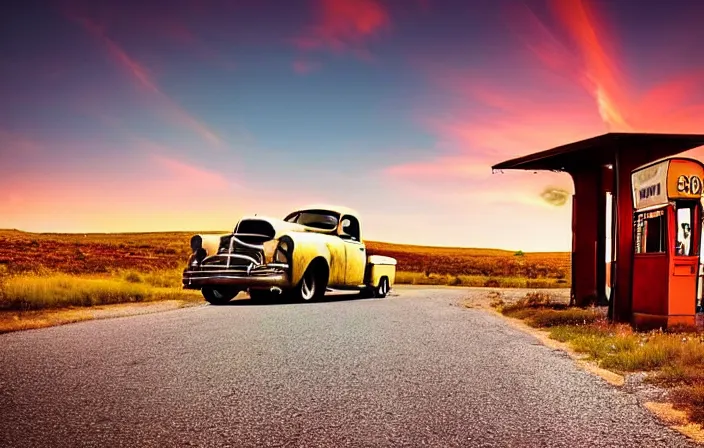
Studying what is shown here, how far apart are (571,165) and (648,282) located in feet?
16.9

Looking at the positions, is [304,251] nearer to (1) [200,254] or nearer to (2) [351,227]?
(1) [200,254]

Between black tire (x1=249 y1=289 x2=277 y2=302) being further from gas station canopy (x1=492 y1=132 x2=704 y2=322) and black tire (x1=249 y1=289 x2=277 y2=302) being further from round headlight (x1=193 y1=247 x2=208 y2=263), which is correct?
gas station canopy (x1=492 y1=132 x2=704 y2=322)

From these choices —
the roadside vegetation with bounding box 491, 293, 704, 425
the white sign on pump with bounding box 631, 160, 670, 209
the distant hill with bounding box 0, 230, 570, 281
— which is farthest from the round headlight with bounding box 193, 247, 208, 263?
the distant hill with bounding box 0, 230, 570, 281

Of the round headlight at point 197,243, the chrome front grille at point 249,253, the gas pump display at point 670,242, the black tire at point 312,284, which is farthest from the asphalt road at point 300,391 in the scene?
the round headlight at point 197,243

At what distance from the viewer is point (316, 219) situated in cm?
1758

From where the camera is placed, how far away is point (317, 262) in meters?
16.2

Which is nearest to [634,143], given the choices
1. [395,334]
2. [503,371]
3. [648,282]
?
[648,282]

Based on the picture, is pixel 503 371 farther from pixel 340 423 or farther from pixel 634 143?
pixel 634 143

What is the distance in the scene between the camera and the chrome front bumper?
1478 centimetres

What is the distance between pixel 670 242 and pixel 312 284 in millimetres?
7779

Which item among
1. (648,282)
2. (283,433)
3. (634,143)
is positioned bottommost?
(283,433)

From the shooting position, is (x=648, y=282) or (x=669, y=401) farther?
(x=648, y=282)

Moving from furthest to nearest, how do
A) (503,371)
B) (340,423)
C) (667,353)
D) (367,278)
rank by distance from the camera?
(367,278)
(667,353)
(503,371)
(340,423)

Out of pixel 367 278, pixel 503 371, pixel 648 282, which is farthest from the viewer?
pixel 367 278
